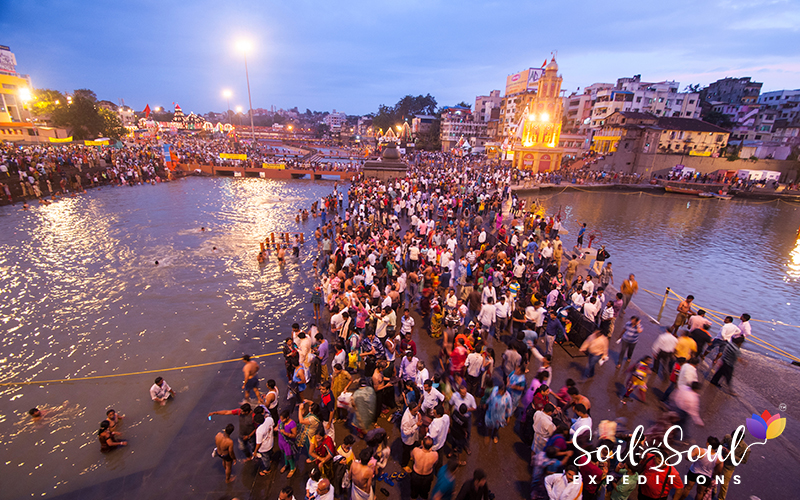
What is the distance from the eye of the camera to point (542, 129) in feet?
134

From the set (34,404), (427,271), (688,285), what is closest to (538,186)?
(688,285)

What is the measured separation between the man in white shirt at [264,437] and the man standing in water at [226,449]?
39 cm

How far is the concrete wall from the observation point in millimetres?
45344

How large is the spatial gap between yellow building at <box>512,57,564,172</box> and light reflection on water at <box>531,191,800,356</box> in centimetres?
926

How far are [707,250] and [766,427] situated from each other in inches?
745

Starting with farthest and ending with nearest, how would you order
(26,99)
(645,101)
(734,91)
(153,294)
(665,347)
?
(734,91)
(645,101)
(26,99)
(153,294)
(665,347)

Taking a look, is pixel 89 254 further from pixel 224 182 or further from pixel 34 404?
pixel 224 182

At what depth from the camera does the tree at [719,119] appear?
5553 cm

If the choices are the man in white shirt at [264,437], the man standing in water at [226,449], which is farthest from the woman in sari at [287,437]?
the man standing in water at [226,449]

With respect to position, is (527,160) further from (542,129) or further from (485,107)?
(485,107)

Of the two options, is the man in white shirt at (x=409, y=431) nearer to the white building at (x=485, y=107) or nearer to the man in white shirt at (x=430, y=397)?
the man in white shirt at (x=430, y=397)

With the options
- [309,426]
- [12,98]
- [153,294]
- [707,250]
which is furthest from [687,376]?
[12,98]

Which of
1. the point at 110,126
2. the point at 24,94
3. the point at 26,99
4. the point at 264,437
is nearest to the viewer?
the point at 264,437

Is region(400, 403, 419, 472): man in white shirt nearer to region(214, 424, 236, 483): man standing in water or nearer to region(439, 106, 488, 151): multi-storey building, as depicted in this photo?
region(214, 424, 236, 483): man standing in water
